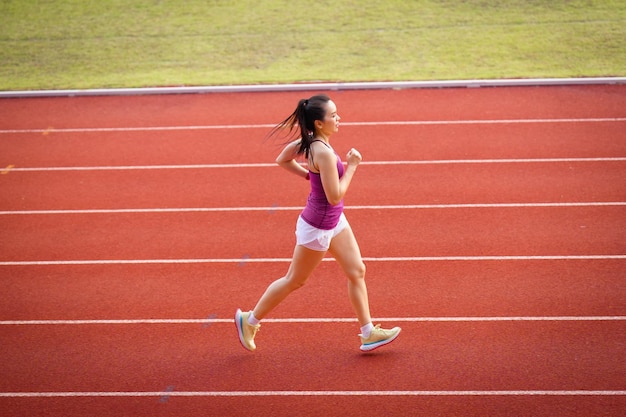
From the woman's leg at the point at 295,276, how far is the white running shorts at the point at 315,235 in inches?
1.9

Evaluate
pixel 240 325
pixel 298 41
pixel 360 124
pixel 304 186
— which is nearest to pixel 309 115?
pixel 240 325

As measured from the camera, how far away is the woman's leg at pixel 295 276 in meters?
5.01

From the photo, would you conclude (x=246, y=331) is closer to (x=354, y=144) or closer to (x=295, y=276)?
(x=295, y=276)

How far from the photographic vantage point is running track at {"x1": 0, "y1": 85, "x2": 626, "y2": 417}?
201 inches

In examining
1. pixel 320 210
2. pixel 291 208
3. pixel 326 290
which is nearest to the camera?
pixel 320 210

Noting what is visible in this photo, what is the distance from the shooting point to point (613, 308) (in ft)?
19.1

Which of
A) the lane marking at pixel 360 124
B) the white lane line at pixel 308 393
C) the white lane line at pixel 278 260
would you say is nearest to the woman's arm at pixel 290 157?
the white lane line at pixel 308 393

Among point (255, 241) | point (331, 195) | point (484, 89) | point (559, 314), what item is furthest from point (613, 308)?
point (484, 89)

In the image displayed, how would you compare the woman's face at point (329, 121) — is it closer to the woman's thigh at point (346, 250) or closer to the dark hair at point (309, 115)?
the dark hair at point (309, 115)

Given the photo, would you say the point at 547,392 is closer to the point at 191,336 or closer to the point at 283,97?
the point at 191,336

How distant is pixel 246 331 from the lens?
5.39 meters

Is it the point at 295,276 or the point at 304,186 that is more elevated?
the point at 304,186

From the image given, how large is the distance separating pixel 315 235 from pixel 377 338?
952mm

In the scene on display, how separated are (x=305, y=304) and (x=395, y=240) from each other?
4.39 ft
